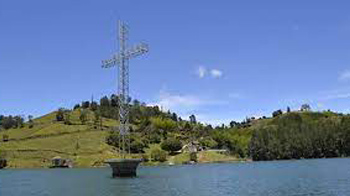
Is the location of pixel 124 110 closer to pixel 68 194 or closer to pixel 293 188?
pixel 68 194

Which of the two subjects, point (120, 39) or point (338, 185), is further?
point (120, 39)

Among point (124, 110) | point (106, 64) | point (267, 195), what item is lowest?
point (267, 195)

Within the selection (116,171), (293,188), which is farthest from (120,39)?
(293,188)

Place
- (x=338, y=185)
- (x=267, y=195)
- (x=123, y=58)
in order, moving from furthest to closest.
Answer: (x=123, y=58), (x=338, y=185), (x=267, y=195)

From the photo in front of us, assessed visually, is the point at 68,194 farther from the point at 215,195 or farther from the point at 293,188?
the point at 293,188

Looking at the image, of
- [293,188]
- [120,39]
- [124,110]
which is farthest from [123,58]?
[293,188]

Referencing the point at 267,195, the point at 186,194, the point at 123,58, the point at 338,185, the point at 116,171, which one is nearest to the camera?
the point at 267,195

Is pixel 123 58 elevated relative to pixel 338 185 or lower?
elevated

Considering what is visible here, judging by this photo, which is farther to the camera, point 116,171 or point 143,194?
point 116,171

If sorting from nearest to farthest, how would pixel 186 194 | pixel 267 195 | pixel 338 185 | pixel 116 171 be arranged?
1. pixel 267 195
2. pixel 186 194
3. pixel 338 185
4. pixel 116 171

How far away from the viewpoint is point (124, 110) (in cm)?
16012

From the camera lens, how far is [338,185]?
96.1m

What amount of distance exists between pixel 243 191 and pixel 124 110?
242 feet

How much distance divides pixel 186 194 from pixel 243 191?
10.1m
